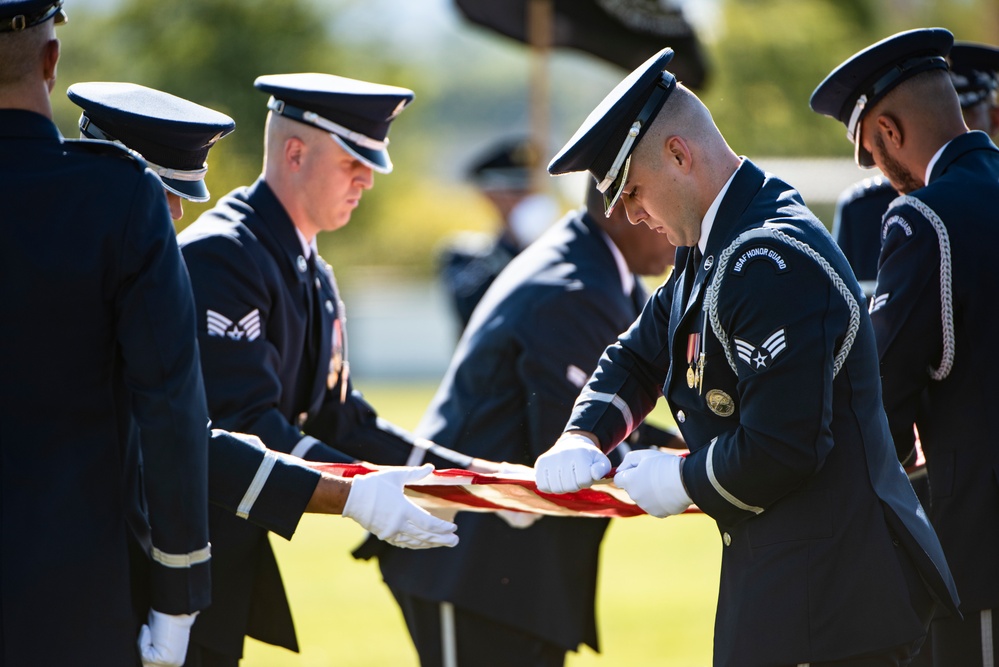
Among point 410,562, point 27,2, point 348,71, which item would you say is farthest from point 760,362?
point 348,71

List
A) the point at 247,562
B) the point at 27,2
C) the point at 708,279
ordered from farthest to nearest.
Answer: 1. the point at 247,562
2. the point at 708,279
3. the point at 27,2

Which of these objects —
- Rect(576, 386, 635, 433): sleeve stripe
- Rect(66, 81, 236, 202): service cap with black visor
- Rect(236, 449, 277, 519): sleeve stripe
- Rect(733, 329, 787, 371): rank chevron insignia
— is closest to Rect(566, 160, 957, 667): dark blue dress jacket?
Rect(733, 329, 787, 371): rank chevron insignia

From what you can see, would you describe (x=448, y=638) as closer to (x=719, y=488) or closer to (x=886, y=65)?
(x=719, y=488)

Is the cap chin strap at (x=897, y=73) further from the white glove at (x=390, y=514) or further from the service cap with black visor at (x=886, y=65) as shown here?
the white glove at (x=390, y=514)

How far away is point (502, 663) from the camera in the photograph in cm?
448

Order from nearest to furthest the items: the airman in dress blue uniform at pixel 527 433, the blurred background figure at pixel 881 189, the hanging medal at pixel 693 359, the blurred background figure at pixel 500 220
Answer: the hanging medal at pixel 693 359 → the airman in dress blue uniform at pixel 527 433 → the blurred background figure at pixel 881 189 → the blurred background figure at pixel 500 220

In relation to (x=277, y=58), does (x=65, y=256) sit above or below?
above

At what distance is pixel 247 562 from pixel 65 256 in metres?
1.46

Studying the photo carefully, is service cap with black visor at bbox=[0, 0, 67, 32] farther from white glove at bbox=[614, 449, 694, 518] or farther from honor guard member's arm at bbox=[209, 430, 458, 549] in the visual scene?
white glove at bbox=[614, 449, 694, 518]

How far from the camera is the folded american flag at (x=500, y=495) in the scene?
12.1 ft

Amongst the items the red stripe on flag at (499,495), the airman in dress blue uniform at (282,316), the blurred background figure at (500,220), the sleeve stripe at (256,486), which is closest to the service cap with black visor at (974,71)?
the airman in dress blue uniform at (282,316)

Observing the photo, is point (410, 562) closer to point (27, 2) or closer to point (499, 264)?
point (27, 2)

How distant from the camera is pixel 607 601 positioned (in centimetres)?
805

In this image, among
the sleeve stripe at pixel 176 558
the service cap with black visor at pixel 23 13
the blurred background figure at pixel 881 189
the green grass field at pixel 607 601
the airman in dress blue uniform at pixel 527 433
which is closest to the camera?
the service cap with black visor at pixel 23 13
